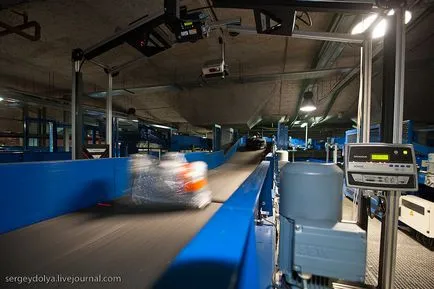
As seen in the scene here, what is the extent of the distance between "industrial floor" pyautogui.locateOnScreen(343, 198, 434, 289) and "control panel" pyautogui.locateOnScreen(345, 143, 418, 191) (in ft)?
5.56

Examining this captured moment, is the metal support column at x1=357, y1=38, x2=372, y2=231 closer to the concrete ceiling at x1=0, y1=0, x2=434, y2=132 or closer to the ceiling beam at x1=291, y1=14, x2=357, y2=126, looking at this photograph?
the ceiling beam at x1=291, y1=14, x2=357, y2=126

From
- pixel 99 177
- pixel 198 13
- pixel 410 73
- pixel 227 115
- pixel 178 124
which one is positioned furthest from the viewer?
pixel 178 124

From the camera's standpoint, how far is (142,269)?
2.67 feet

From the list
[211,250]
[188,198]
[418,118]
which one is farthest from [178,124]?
[211,250]

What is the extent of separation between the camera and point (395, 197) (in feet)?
4.60

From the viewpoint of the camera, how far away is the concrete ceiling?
10.4 ft

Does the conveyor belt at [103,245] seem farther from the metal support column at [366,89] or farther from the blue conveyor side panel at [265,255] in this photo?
the metal support column at [366,89]

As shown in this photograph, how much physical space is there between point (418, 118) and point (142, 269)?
8070 mm

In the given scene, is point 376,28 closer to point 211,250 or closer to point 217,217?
point 217,217

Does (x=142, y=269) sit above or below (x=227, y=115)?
below

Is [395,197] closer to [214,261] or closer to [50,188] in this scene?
[214,261]

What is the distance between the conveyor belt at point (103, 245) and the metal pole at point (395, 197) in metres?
1.22

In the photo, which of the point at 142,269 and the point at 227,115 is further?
the point at 227,115

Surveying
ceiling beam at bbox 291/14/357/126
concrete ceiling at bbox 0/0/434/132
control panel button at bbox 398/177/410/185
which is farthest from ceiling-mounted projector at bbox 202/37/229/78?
control panel button at bbox 398/177/410/185
